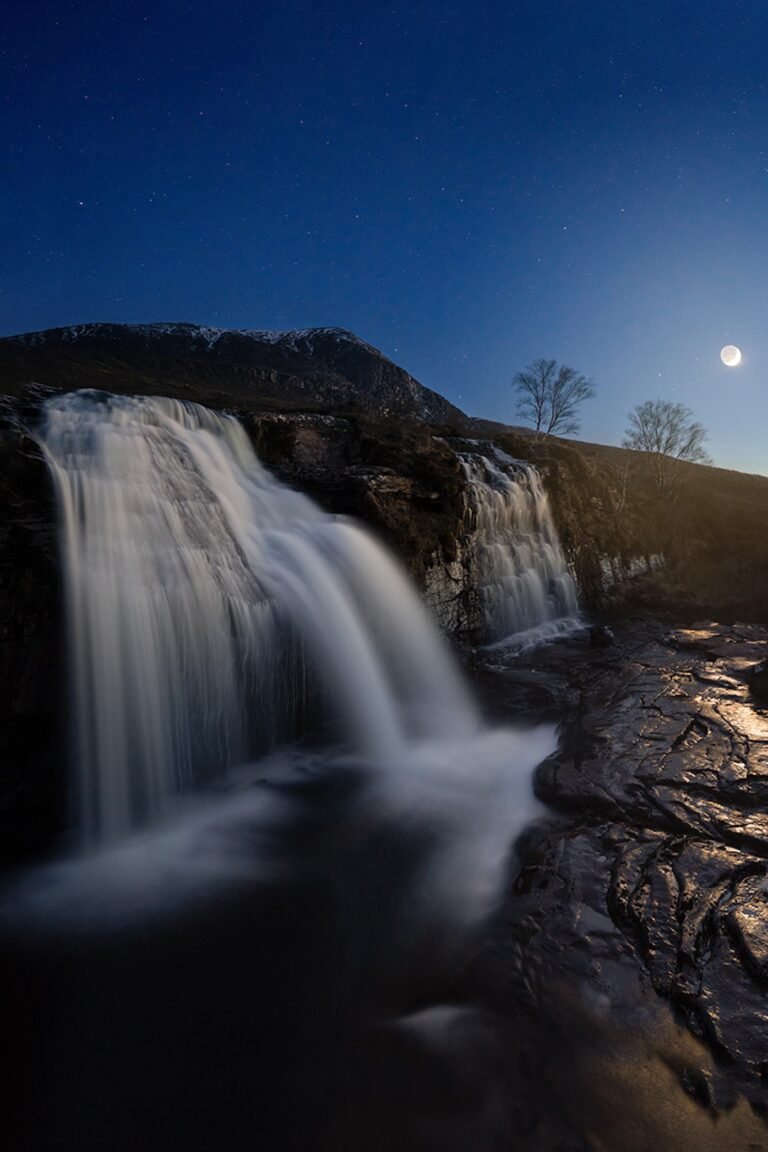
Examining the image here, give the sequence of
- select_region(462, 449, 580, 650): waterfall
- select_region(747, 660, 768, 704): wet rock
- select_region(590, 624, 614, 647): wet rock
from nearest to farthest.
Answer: select_region(747, 660, 768, 704): wet rock → select_region(590, 624, 614, 647): wet rock → select_region(462, 449, 580, 650): waterfall

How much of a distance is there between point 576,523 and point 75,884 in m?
19.3

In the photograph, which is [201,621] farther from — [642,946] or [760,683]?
[760,683]

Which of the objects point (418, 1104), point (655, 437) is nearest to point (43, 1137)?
point (418, 1104)

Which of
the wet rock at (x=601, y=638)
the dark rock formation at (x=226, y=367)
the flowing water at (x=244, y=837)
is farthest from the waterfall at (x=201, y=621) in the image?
the dark rock formation at (x=226, y=367)

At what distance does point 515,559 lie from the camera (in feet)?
51.9

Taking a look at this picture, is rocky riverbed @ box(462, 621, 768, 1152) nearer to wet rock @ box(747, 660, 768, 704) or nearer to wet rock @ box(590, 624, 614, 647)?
wet rock @ box(747, 660, 768, 704)

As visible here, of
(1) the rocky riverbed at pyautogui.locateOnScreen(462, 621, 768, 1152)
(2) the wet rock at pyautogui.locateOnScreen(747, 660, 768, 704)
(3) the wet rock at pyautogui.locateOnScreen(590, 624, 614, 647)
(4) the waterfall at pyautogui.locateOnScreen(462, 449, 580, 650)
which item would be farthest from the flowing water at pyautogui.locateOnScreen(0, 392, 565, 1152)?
(3) the wet rock at pyautogui.locateOnScreen(590, 624, 614, 647)

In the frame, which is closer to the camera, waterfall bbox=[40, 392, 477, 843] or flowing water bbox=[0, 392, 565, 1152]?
flowing water bbox=[0, 392, 565, 1152]

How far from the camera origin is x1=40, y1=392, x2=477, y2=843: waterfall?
6.41m

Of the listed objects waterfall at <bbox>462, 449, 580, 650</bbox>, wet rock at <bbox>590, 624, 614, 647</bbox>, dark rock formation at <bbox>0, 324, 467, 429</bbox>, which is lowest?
wet rock at <bbox>590, 624, 614, 647</bbox>

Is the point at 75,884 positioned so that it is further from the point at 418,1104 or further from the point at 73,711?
the point at 418,1104

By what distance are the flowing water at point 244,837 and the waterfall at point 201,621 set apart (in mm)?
42

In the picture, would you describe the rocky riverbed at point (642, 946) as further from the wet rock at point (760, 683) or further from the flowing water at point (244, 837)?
the wet rock at point (760, 683)

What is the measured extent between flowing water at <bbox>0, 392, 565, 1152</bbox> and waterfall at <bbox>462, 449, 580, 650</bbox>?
350 centimetres
